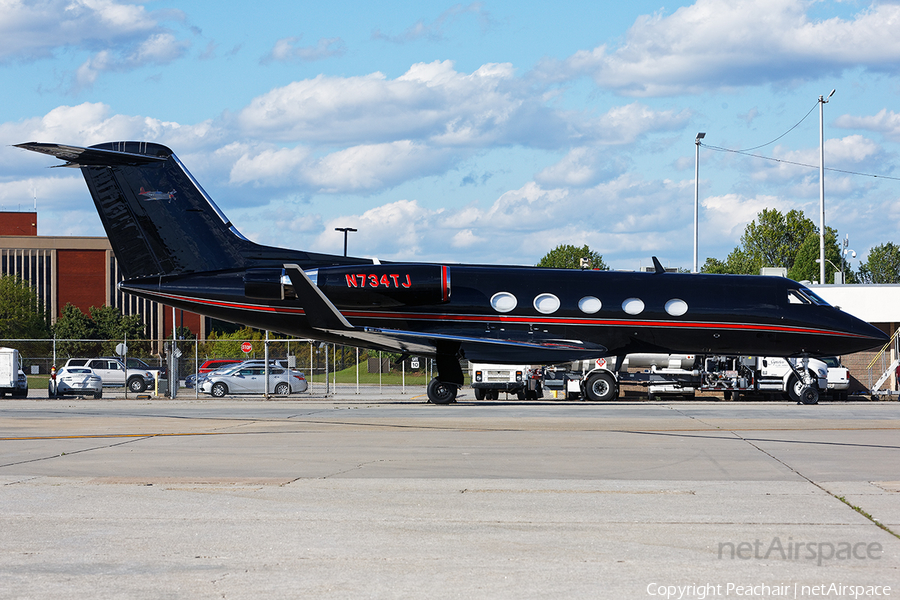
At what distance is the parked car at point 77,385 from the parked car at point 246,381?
455 cm

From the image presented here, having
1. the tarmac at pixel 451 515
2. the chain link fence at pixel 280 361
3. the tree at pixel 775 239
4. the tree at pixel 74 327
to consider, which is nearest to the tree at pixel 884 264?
the tree at pixel 775 239

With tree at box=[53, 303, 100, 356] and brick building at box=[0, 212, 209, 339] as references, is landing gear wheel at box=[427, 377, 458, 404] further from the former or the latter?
brick building at box=[0, 212, 209, 339]

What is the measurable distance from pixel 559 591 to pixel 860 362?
133 feet

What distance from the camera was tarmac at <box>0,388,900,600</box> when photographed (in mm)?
5887

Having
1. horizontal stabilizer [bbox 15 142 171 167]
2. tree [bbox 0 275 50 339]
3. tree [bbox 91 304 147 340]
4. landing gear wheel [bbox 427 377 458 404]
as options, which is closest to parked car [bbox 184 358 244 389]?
horizontal stabilizer [bbox 15 142 171 167]

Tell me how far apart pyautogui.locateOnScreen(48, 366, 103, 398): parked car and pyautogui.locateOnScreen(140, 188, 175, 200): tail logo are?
12.6m

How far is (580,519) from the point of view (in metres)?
8.02

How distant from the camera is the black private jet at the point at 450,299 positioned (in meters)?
27.1

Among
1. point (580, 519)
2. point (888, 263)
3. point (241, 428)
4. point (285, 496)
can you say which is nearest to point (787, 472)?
point (580, 519)

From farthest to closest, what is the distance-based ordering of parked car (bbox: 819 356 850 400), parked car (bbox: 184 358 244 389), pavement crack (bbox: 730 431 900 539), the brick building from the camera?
the brick building
parked car (bbox: 184 358 244 389)
parked car (bbox: 819 356 850 400)
pavement crack (bbox: 730 431 900 539)

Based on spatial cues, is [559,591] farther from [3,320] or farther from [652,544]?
[3,320]

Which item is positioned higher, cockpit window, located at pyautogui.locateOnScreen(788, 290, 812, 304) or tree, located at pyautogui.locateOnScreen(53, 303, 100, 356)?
cockpit window, located at pyautogui.locateOnScreen(788, 290, 812, 304)

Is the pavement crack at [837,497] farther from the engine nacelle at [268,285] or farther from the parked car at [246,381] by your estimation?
the parked car at [246,381]

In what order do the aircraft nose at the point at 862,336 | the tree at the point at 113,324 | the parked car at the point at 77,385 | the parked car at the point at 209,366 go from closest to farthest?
1. the aircraft nose at the point at 862,336
2. the parked car at the point at 77,385
3. the parked car at the point at 209,366
4. the tree at the point at 113,324
